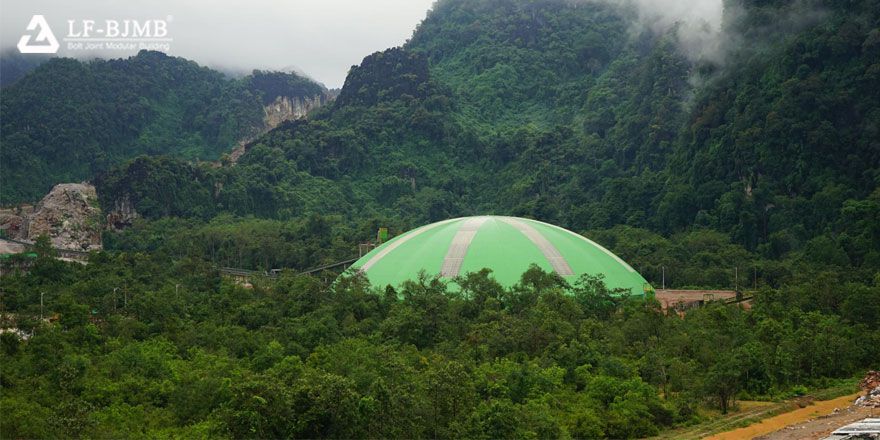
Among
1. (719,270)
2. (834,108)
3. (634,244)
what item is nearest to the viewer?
(719,270)

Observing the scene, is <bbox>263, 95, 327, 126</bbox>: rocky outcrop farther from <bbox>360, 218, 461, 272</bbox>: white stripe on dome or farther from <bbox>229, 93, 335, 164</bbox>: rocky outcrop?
<bbox>360, 218, 461, 272</bbox>: white stripe on dome

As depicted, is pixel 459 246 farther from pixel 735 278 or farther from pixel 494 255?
pixel 735 278

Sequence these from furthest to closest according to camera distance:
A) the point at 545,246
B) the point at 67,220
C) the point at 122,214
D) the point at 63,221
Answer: the point at 122,214 < the point at 67,220 < the point at 63,221 < the point at 545,246

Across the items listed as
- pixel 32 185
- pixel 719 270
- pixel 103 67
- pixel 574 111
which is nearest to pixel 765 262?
pixel 719 270

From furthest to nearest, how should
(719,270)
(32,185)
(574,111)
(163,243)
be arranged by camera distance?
1. (574,111)
2. (32,185)
3. (163,243)
4. (719,270)

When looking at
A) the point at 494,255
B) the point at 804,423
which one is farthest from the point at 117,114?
the point at 804,423

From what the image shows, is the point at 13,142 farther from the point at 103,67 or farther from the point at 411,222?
A: the point at 411,222

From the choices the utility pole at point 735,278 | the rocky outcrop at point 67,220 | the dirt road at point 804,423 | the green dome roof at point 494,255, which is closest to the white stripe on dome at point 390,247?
the green dome roof at point 494,255
